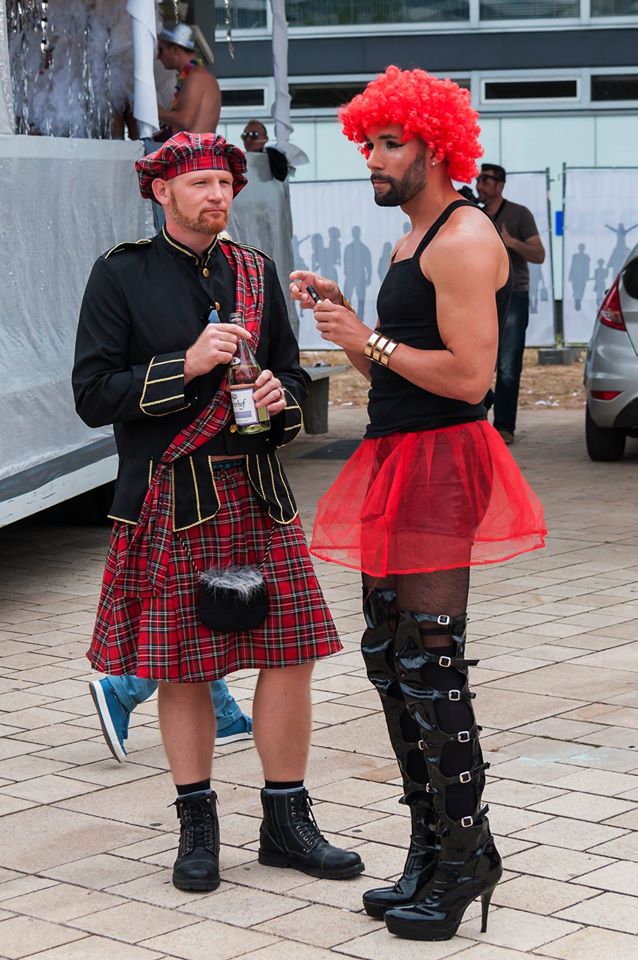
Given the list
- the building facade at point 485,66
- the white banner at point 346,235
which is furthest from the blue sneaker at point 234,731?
the building facade at point 485,66

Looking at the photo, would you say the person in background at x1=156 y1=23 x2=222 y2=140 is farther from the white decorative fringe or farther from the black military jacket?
the white decorative fringe

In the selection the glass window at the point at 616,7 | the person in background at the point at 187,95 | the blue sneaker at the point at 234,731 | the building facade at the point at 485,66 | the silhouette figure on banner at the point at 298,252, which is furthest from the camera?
the glass window at the point at 616,7

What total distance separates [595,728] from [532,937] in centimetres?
180

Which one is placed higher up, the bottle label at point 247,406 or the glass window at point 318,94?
the glass window at point 318,94

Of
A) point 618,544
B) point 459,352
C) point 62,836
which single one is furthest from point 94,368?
point 618,544

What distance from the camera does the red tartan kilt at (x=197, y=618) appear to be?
13.8 feet

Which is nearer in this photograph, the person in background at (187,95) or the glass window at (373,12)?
the person in background at (187,95)

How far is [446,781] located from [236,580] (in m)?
0.78

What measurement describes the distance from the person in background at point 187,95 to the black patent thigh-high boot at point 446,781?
264 inches

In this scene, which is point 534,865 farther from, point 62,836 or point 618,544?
point 618,544

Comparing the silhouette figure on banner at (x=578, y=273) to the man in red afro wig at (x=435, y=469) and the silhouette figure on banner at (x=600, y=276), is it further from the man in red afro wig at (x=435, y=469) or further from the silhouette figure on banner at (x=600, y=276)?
the man in red afro wig at (x=435, y=469)

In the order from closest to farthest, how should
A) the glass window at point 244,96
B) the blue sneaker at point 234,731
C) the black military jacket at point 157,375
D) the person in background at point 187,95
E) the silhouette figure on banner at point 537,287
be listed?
the black military jacket at point 157,375
the blue sneaker at point 234,731
the person in background at point 187,95
the silhouette figure on banner at point 537,287
the glass window at point 244,96

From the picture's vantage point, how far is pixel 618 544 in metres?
8.94

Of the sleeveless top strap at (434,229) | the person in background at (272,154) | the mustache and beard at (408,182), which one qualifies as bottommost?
the sleeveless top strap at (434,229)
